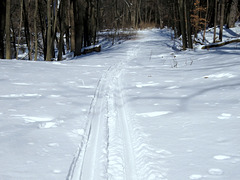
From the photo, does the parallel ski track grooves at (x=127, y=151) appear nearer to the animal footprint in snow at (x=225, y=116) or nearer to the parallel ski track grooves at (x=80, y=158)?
the parallel ski track grooves at (x=80, y=158)

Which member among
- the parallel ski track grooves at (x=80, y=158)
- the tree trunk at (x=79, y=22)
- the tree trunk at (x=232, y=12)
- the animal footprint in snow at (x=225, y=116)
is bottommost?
the parallel ski track grooves at (x=80, y=158)

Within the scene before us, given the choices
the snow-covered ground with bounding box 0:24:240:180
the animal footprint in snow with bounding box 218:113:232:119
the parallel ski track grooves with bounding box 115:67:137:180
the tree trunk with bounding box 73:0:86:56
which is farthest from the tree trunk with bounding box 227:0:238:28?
the parallel ski track grooves with bounding box 115:67:137:180

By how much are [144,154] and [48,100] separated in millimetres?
3021

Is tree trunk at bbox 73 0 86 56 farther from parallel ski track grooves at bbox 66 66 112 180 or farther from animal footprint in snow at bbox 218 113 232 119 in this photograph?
animal footprint in snow at bbox 218 113 232 119

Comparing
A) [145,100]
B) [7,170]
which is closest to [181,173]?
[7,170]

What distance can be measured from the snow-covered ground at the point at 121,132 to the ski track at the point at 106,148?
0.03 ft

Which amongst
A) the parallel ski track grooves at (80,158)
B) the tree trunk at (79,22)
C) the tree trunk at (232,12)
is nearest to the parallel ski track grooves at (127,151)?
the parallel ski track grooves at (80,158)

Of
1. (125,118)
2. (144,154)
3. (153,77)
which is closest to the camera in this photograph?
(144,154)

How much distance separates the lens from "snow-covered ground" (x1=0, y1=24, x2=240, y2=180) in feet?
8.21

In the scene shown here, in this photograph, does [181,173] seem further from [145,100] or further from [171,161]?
[145,100]

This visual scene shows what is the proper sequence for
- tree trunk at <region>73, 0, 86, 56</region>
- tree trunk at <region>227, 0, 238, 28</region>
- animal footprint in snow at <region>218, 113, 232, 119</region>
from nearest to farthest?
animal footprint in snow at <region>218, 113, 232, 119</region> → tree trunk at <region>73, 0, 86, 56</region> → tree trunk at <region>227, 0, 238, 28</region>

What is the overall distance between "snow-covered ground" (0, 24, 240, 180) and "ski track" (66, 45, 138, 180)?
0.01 m

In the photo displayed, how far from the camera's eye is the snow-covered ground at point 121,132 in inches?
98.6

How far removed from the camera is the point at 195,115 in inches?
165
